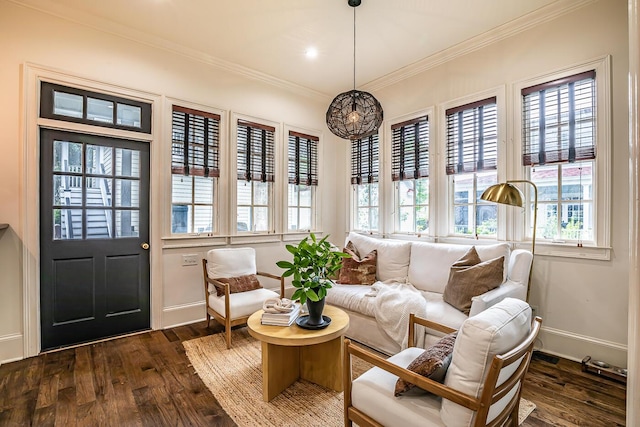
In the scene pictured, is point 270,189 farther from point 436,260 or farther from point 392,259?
point 436,260

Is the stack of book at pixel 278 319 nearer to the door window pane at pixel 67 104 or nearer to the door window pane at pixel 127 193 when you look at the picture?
the door window pane at pixel 127 193

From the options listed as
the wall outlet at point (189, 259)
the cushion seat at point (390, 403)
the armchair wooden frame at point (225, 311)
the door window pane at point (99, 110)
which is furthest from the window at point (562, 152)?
the door window pane at point (99, 110)

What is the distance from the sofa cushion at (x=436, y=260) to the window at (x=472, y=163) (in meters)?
0.56

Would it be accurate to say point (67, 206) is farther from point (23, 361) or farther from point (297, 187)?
point (297, 187)

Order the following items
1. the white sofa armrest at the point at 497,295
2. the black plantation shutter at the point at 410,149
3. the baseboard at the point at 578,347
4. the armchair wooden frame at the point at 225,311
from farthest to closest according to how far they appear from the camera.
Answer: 1. the black plantation shutter at the point at 410,149
2. the armchair wooden frame at the point at 225,311
3. the baseboard at the point at 578,347
4. the white sofa armrest at the point at 497,295

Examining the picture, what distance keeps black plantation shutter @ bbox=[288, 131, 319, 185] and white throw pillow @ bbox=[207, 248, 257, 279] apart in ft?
4.86

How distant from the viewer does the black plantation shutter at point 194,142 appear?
3693mm

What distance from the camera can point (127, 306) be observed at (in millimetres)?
3389

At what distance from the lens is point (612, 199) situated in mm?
2686

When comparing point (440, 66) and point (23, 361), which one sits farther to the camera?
point (440, 66)

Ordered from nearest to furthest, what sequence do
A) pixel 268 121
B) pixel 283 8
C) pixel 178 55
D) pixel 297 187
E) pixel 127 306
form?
1. pixel 283 8
2. pixel 127 306
3. pixel 178 55
4. pixel 268 121
5. pixel 297 187

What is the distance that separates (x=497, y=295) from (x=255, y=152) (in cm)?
333

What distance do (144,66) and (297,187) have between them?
246 centimetres

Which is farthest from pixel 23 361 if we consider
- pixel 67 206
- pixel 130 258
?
pixel 67 206
